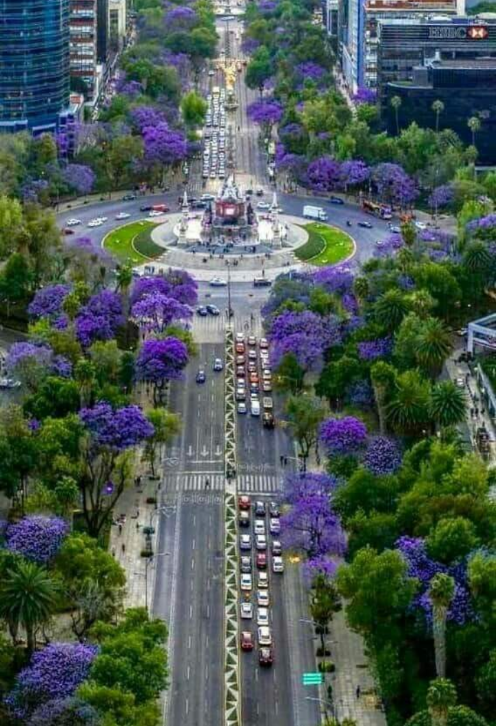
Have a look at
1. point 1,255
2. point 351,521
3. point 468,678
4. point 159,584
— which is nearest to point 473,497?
point 351,521

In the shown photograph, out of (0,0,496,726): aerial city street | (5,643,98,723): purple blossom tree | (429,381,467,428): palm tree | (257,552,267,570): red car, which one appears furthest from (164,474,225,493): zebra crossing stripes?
(5,643,98,723): purple blossom tree

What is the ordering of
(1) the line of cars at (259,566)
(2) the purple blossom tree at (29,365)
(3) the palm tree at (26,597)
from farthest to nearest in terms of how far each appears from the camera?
(2) the purple blossom tree at (29,365), (1) the line of cars at (259,566), (3) the palm tree at (26,597)

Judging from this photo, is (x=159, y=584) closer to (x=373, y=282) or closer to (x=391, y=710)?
(x=391, y=710)

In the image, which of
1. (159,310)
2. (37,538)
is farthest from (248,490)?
(159,310)

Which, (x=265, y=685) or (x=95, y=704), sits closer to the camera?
(x=95, y=704)

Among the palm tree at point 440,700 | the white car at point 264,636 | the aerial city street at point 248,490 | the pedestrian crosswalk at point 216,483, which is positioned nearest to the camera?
the palm tree at point 440,700

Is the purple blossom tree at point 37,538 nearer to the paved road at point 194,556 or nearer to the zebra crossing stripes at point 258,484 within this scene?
the paved road at point 194,556

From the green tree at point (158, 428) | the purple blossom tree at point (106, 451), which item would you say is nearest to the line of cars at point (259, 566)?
the green tree at point (158, 428)
